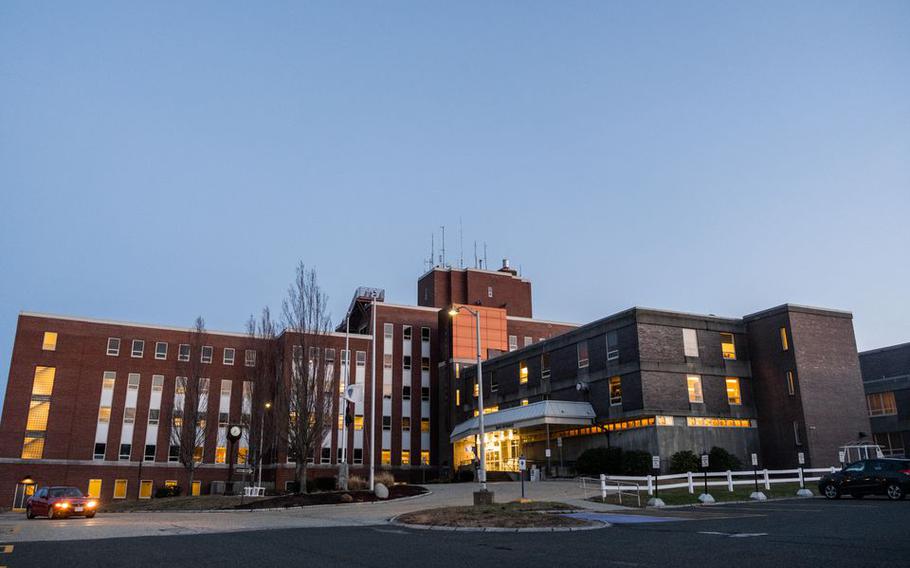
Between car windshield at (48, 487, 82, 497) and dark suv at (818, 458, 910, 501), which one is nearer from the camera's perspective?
dark suv at (818, 458, 910, 501)

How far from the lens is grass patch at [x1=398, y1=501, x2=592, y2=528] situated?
18.6 meters

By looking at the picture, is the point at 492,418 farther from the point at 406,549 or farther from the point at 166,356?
the point at 406,549

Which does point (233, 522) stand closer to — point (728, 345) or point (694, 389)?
point (694, 389)

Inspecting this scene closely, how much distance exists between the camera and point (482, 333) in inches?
2968

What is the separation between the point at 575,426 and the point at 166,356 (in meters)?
41.1

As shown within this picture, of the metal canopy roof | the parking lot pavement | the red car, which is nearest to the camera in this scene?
the parking lot pavement

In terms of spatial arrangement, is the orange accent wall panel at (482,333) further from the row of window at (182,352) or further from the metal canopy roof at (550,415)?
the row of window at (182,352)

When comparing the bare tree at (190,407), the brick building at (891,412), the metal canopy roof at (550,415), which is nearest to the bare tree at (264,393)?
the bare tree at (190,407)

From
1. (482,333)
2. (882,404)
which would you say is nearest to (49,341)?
(482,333)

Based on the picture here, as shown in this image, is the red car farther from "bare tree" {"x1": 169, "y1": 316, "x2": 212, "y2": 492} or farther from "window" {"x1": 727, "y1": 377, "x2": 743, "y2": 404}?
"window" {"x1": 727, "y1": 377, "x2": 743, "y2": 404}

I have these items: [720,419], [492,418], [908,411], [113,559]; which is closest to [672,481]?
[720,419]

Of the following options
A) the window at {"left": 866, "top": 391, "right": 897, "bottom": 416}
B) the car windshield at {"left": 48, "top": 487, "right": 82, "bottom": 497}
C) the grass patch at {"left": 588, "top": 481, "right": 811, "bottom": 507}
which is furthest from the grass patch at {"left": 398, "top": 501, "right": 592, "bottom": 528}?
the window at {"left": 866, "top": 391, "right": 897, "bottom": 416}

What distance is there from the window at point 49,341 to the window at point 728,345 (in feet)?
192

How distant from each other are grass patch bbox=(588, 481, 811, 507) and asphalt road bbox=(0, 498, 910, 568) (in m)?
10.0
